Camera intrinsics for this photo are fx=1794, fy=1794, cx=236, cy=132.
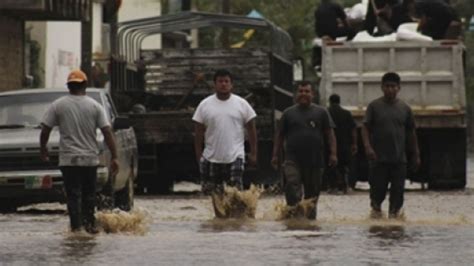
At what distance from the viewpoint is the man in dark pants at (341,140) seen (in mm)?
29531

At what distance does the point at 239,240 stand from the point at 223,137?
3.44m

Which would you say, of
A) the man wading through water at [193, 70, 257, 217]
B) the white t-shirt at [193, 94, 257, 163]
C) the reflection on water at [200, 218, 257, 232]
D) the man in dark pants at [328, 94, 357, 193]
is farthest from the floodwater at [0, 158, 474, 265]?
the man in dark pants at [328, 94, 357, 193]

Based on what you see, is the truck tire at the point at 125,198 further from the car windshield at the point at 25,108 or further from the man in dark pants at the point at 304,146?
the man in dark pants at the point at 304,146

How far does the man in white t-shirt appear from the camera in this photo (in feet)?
64.4

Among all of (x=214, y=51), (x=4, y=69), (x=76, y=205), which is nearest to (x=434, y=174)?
(x=214, y=51)

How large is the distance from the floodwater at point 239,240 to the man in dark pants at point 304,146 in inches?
13.6

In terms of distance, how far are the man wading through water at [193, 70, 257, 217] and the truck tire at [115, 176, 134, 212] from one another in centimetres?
389

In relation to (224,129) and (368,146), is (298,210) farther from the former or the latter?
(224,129)

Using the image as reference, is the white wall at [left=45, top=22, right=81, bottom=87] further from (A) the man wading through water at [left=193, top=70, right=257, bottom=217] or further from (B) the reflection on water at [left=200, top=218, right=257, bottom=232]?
(B) the reflection on water at [left=200, top=218, right=257, bottom=232]

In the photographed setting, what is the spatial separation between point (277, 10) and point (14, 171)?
152 ft

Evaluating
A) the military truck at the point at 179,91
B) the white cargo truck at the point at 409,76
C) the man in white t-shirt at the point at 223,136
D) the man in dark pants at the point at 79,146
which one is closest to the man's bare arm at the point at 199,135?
the man in white t-shirt at the point at 223,136

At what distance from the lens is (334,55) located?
3023 cm

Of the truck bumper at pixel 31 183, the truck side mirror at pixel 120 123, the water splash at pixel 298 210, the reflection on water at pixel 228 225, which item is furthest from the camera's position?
the truck bumper at pixel 31 183

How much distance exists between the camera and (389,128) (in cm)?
2017
